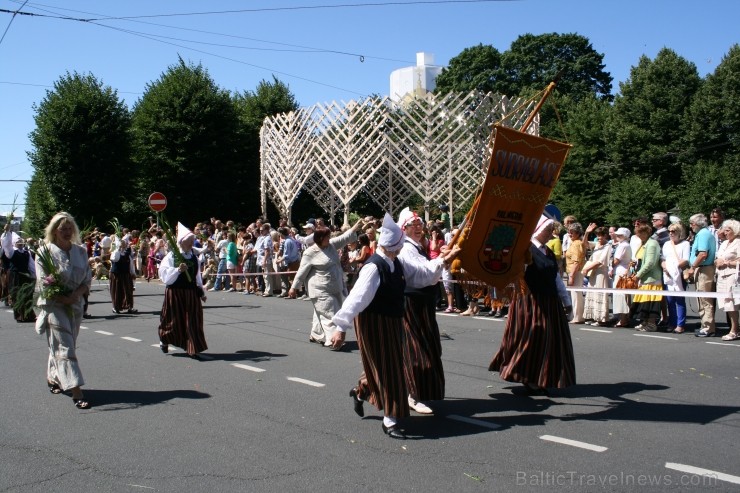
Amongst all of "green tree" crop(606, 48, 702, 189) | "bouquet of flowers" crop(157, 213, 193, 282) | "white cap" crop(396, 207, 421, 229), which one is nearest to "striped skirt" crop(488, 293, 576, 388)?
"white cap" crop(396, 207, 421, 229)

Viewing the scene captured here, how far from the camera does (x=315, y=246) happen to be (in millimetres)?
11070

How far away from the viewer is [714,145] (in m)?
34.6

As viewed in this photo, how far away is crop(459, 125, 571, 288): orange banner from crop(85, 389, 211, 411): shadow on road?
3.30m

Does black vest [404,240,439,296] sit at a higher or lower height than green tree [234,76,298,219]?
lower

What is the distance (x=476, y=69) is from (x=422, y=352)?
45599 millimetres

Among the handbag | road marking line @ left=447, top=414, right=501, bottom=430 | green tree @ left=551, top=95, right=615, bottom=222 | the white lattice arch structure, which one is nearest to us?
road marking line @ left=447, top=414, right=501, bottom=430

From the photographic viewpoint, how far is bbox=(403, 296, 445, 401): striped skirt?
6602 millimetres

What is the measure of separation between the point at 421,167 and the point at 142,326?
14.1 meters

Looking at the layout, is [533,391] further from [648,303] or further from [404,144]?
[404,144]

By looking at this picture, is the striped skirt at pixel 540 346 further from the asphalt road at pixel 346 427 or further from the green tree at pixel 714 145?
the green tree at pixel 714 145

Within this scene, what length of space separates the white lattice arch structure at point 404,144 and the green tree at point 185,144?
9863 millimetres

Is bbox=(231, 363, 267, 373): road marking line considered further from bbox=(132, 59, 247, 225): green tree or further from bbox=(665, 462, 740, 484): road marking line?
bbox=(132, 59, 247, 225): green tree

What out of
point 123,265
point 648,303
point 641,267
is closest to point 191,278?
point 123,265

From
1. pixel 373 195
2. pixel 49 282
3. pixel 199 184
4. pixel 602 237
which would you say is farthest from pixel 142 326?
pixel 199 184
